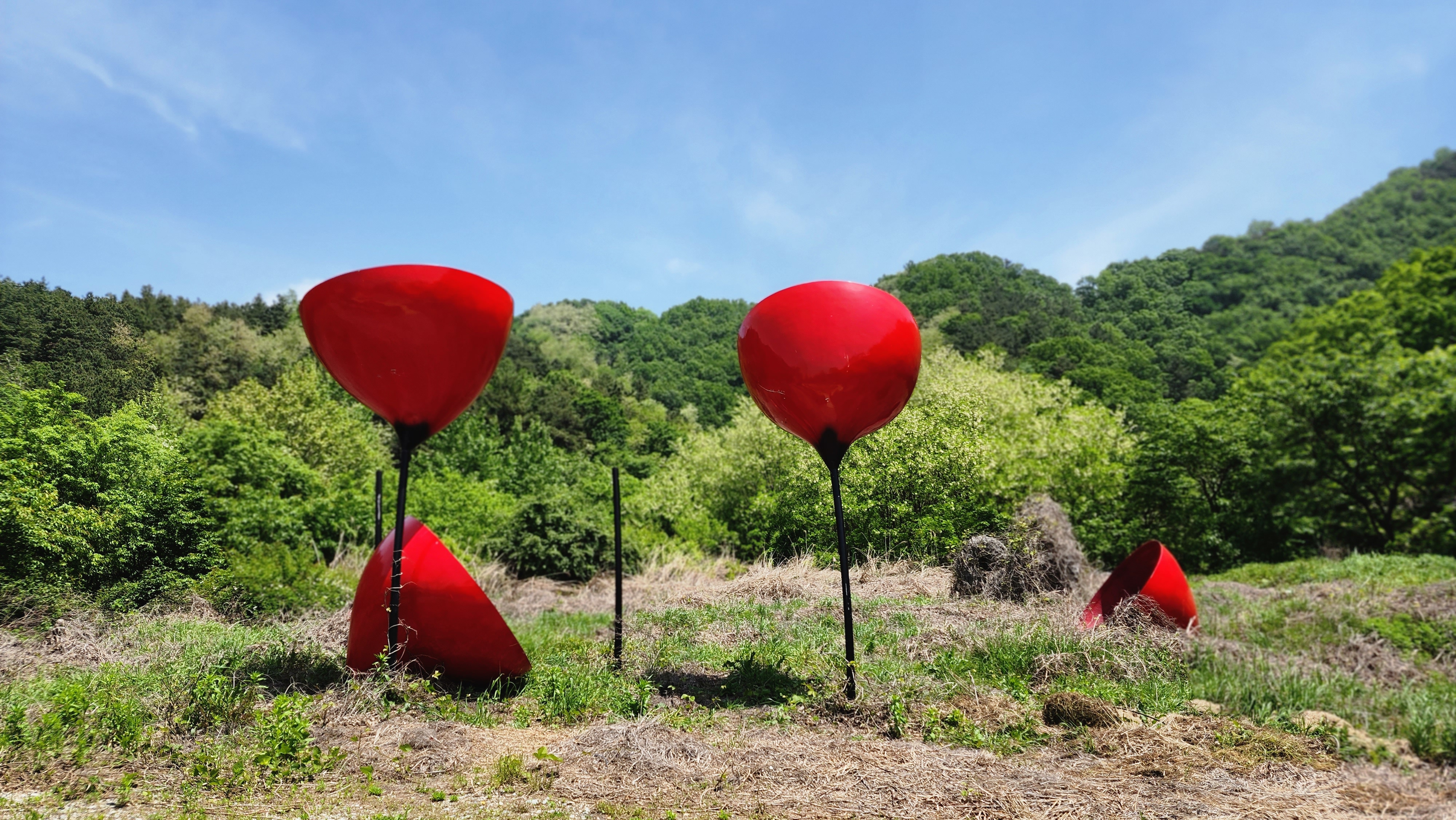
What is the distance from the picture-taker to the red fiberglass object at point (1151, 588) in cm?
634

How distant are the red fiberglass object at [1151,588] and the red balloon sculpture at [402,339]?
5.13 m

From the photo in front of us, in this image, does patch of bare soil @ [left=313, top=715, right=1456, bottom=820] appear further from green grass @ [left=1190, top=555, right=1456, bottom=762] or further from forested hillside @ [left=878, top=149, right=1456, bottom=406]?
forested hillside @ [left=878, top=149, right=1456, bottom=406]

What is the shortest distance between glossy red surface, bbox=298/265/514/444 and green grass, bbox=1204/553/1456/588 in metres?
10.2

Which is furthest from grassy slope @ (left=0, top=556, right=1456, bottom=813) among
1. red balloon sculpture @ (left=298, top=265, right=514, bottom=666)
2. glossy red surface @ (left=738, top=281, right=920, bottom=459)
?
glossy red surface @ (left=738, top=281, right=920, bottom=459)

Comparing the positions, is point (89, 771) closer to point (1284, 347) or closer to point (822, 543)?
point (822, 543)

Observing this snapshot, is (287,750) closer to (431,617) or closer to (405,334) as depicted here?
(431,617)

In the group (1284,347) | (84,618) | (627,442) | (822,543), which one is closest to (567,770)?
(84,618)

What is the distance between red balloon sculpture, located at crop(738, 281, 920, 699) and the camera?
4.62 metres

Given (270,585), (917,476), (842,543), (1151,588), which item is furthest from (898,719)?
(917,476)

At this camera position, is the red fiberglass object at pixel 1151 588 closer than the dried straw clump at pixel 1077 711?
No

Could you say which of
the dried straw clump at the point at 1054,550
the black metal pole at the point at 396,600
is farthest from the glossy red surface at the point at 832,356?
the dried straw clump at the point at 1054,550

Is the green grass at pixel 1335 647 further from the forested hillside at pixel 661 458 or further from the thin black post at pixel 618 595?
the thin black post at pixel 618 595

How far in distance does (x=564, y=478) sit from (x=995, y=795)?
2072 centimetres

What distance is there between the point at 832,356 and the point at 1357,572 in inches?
431
